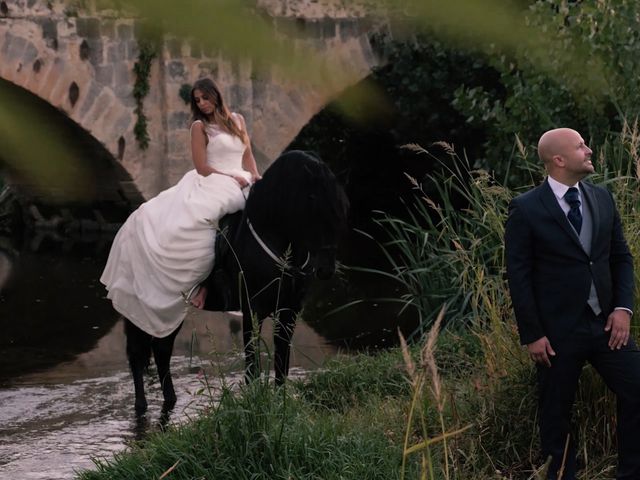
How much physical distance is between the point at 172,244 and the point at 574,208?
2905 millimetres

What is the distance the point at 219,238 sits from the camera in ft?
23.6

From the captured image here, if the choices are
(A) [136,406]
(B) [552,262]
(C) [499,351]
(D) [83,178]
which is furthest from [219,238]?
(D) [83,178]

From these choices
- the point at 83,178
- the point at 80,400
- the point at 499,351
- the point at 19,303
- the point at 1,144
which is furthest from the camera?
the point at 19,303

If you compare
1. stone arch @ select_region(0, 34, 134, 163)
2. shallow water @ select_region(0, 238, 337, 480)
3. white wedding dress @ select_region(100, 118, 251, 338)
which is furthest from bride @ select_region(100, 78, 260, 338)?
stone arch @ select_region(0, 34, 134, 163)

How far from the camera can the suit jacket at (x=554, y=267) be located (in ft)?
16.1

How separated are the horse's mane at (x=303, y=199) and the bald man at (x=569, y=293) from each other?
1.80 meters

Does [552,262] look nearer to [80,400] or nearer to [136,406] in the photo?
[136,406]

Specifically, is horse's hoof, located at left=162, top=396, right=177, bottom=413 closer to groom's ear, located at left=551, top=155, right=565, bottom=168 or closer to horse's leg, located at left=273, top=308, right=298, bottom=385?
horse's leg, located at left=273, top=308, right=298, bottom=385

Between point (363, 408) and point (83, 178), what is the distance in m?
4.75

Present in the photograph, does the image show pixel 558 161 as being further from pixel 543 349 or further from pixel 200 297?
pixel 200 297

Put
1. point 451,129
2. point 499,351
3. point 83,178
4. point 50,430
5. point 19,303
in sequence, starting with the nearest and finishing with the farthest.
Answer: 1. point 83,178
2. point 499,351
3. point 50,430
4. point 19,303
5. point 451,129

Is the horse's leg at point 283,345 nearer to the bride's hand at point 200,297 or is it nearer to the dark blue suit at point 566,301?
the bride's hand at point 200,297

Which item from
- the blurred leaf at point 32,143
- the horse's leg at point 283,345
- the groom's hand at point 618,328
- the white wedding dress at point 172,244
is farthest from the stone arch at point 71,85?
the blurred leaf at point 32,143

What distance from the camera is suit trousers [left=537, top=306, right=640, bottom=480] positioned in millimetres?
4891
